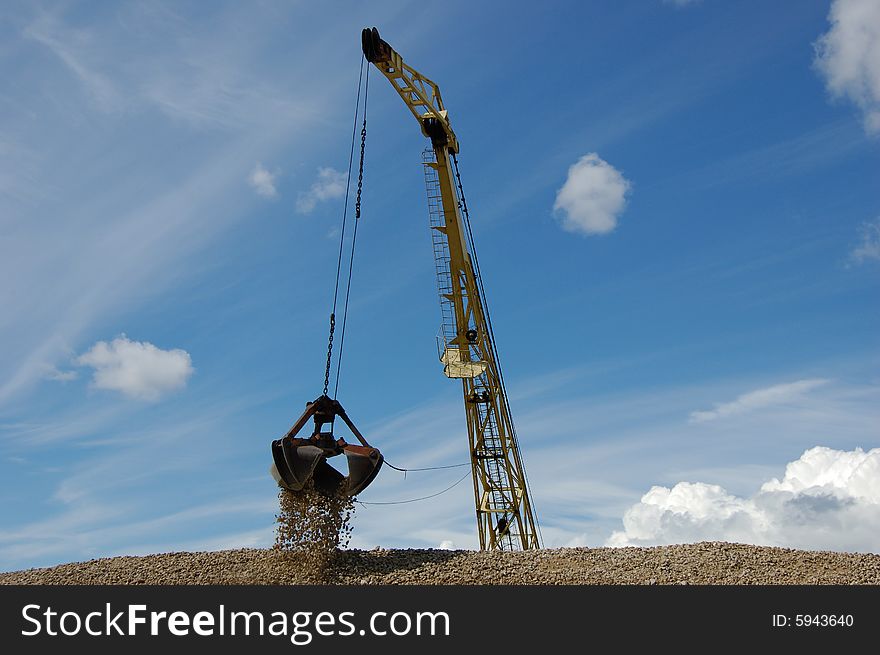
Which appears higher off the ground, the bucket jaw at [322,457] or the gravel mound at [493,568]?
the bucket jaw at [322,457]

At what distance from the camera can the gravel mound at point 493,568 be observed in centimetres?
1525

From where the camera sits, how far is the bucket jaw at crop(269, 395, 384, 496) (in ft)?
53.0

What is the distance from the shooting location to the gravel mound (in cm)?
1525

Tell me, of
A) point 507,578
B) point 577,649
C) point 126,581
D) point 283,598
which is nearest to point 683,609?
point 577,649

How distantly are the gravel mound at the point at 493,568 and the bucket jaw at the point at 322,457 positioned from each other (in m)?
1.62

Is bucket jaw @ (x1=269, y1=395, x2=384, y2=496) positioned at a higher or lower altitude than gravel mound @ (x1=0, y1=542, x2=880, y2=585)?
higher

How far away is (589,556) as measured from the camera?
54.6ft

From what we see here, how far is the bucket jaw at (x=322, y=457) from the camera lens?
16141 mm

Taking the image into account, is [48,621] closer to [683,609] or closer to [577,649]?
[577,649]

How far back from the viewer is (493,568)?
1570 cm

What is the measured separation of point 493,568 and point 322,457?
428cm

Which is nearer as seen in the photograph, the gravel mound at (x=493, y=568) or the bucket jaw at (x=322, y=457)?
the gravel mound at (x=493, y=568)

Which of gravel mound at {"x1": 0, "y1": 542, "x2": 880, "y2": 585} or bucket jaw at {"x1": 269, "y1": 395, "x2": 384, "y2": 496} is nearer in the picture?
gravel mound at {"x1": 0, "y1": 542, "x2": 880, "y2": 585}

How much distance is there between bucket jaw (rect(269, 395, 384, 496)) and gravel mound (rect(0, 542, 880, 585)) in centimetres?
162
